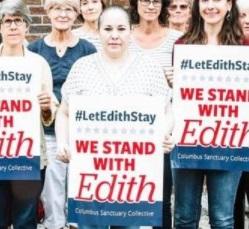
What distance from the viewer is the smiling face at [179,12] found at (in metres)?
4.70

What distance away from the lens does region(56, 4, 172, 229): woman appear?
11.5 feet

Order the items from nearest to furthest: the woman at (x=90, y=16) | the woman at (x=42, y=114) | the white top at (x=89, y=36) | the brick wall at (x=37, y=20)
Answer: the woman at (x=42, y=114), the white top at (x=89, y=36), the woman at (x=90, y=16), the brick wall at (x=37, y=20)

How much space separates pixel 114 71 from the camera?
353cm

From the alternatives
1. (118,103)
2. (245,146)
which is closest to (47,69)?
(118,103)

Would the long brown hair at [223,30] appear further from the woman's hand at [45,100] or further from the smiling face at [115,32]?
the woman's hand at [45,100]

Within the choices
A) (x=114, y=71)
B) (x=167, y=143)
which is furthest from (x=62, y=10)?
(x=167, y=143)

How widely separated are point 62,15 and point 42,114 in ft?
2.73

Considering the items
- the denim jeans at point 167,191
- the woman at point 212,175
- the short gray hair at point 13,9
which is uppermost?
the short gray hair at point 13,9

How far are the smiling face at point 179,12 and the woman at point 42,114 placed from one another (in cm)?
117

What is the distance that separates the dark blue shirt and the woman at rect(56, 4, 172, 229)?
721mm

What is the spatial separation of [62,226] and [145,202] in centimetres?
130

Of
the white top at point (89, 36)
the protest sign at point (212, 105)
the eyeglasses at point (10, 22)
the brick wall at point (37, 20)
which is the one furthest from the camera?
the brick wall at point (37, 20)

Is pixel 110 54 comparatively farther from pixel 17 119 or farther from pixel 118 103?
pixel 17 119

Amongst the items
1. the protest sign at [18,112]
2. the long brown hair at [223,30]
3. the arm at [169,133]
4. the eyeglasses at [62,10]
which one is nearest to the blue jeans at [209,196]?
the arm at [169,133]
